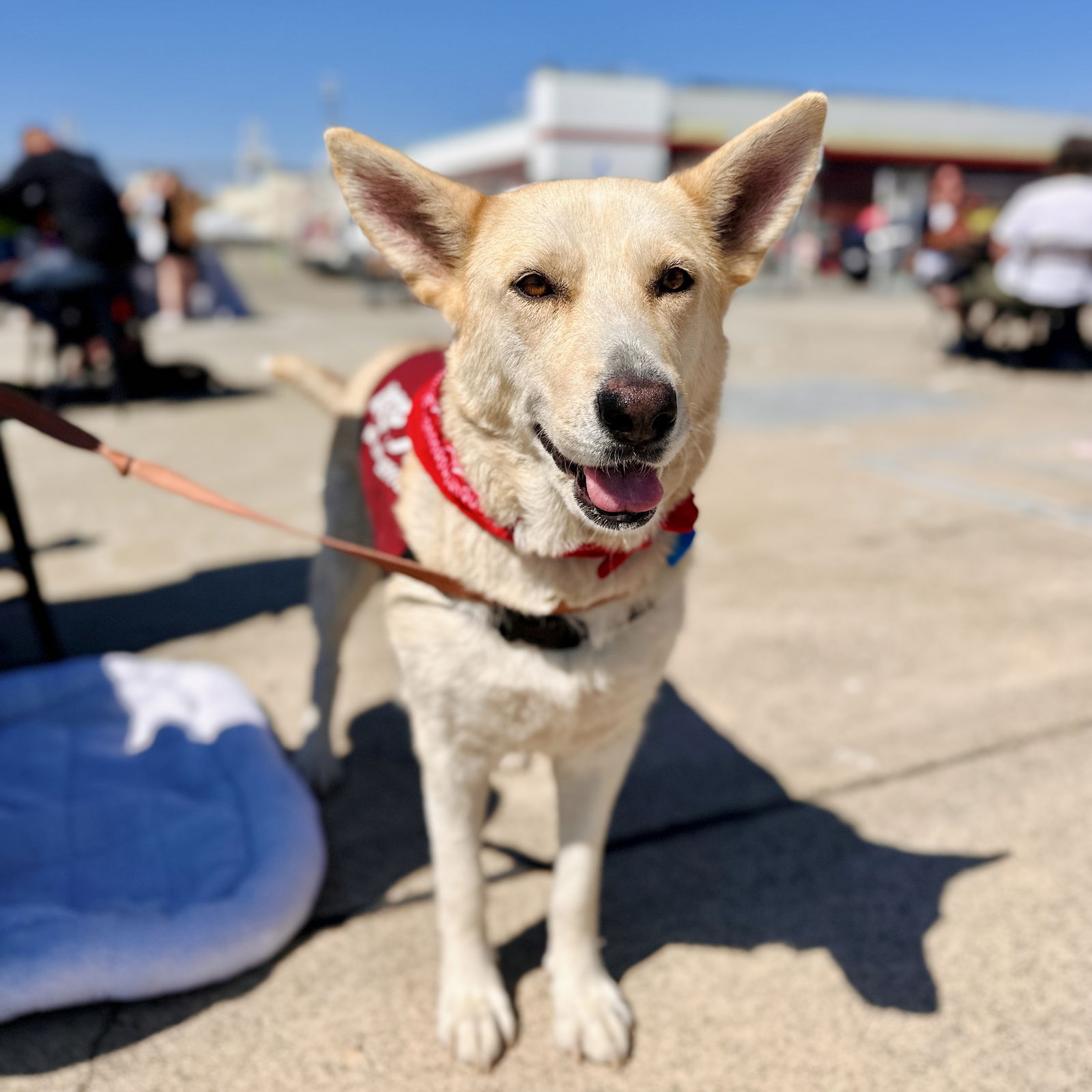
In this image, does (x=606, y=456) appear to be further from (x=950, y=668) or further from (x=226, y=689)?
(x=950, y=668)

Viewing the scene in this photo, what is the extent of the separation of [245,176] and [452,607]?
87.0m

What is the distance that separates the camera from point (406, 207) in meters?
1.80

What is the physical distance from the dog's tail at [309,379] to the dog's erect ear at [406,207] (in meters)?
1.05

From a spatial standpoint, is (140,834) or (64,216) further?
(64,216)

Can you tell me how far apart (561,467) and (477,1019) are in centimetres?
122

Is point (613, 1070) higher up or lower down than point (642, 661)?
lower down

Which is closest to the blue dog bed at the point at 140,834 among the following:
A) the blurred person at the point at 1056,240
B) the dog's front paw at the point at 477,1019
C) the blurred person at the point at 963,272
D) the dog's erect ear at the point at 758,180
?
the dog's front paw at the point at 477,1019

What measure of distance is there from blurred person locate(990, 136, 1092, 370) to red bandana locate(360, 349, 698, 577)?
8616 mm

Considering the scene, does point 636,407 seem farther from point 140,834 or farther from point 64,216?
point 64,216

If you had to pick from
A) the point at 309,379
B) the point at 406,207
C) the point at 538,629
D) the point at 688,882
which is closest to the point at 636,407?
the point at 538,629

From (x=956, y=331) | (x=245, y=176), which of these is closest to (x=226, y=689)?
(x=956, y=331)

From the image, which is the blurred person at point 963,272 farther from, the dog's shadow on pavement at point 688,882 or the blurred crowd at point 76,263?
the blurred crowd at point 76,263

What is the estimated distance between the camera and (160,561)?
447cm

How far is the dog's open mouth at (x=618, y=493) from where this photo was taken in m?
1.58
